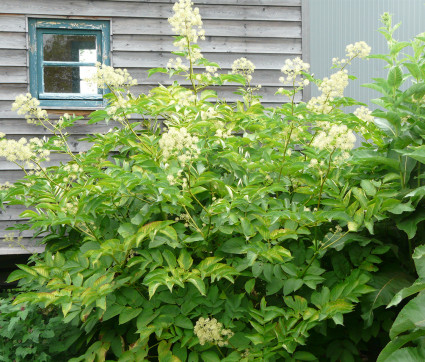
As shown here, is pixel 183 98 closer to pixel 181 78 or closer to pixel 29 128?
pixel 181 78

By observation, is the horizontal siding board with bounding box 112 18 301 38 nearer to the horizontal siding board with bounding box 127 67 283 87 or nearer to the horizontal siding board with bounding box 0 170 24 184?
the horizontal siding board with bounding box 127 67 283 87

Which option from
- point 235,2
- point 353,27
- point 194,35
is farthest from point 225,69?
point 353,27

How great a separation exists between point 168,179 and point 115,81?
824mm

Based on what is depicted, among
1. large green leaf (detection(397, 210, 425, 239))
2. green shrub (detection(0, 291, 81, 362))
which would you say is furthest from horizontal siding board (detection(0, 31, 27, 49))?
large green leaf (detection(397, 210, 425, 239))

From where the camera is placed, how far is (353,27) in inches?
252

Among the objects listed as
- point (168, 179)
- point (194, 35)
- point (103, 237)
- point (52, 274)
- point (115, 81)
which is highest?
point (194, 35)

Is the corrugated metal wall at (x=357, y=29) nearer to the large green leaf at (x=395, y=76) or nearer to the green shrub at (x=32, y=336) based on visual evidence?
the large green leaf at (x=395, y=76)

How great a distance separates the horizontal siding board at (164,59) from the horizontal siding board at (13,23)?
825 millimetres

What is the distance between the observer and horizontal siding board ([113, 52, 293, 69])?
15.1ft

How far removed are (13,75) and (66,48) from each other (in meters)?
0.51

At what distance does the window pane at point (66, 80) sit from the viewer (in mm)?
4551

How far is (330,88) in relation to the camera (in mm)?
2801

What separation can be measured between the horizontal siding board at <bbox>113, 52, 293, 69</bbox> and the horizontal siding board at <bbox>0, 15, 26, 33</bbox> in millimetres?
825

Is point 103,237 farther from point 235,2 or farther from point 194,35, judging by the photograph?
point 235,2
